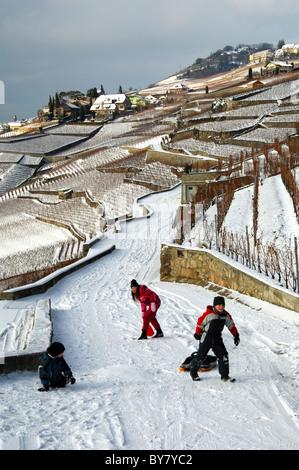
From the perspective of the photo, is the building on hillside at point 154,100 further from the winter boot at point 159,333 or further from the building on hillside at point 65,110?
the winter boot at point 159,333

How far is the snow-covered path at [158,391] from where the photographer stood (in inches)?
217

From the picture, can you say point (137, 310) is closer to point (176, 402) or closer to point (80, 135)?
point (176, 402)

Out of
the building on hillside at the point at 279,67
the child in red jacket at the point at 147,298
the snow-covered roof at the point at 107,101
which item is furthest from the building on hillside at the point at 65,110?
the child in red jacket at the point at 147,298

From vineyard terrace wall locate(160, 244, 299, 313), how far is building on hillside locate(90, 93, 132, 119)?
10106cm

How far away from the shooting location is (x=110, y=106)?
11719 cm

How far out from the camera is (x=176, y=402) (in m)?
6.55

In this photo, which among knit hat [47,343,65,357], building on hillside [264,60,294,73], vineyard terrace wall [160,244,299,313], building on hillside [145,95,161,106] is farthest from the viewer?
building on hillside [145,95,161,106]

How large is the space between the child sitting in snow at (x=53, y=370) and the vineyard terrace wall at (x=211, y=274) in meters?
5.03

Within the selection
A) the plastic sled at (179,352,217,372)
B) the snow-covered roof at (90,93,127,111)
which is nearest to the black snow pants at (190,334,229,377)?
the plastic sled at (179,352,217,372)

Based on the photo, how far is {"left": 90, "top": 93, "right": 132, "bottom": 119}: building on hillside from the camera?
115 meters

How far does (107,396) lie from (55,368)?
0.91 m

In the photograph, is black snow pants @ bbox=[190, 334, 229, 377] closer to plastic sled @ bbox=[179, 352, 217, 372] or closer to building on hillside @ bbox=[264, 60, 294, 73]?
plastic sled @ bbox=[179, 352, 217, 372]

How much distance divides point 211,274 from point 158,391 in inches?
287
